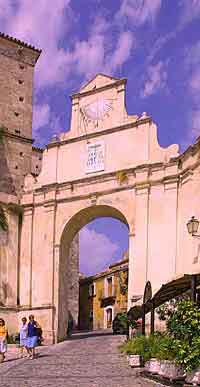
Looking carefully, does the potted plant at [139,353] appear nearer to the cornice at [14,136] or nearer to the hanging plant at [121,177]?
the hanging plant at [121,177]

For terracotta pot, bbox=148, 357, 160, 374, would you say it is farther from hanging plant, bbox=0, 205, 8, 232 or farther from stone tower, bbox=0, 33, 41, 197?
stone tower, bbox=0, 33, 41, 197

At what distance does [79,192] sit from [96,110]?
12.0 feet

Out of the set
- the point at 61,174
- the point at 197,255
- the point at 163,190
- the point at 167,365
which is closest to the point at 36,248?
the point at 61,174

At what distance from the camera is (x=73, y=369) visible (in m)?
20.1

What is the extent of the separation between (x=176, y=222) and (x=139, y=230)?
1860 millimetres

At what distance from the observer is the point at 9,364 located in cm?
2184

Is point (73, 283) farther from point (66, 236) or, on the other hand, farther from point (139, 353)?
point (139, 353)

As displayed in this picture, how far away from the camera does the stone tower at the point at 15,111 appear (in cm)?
3475

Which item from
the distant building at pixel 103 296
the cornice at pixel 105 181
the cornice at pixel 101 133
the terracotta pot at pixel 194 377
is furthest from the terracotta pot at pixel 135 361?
the distant building at pixel 103 296

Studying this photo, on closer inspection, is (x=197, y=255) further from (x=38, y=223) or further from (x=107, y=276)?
(x=107, y=276)

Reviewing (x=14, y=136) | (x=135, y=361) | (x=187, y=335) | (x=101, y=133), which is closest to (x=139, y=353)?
(x=135, y=361)

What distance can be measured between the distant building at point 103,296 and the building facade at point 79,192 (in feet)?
63.8

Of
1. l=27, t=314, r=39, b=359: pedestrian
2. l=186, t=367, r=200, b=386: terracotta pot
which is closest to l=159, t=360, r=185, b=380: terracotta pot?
l=186, t=367, r=200, b=386: terracotta pot

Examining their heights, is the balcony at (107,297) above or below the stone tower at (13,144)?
below
